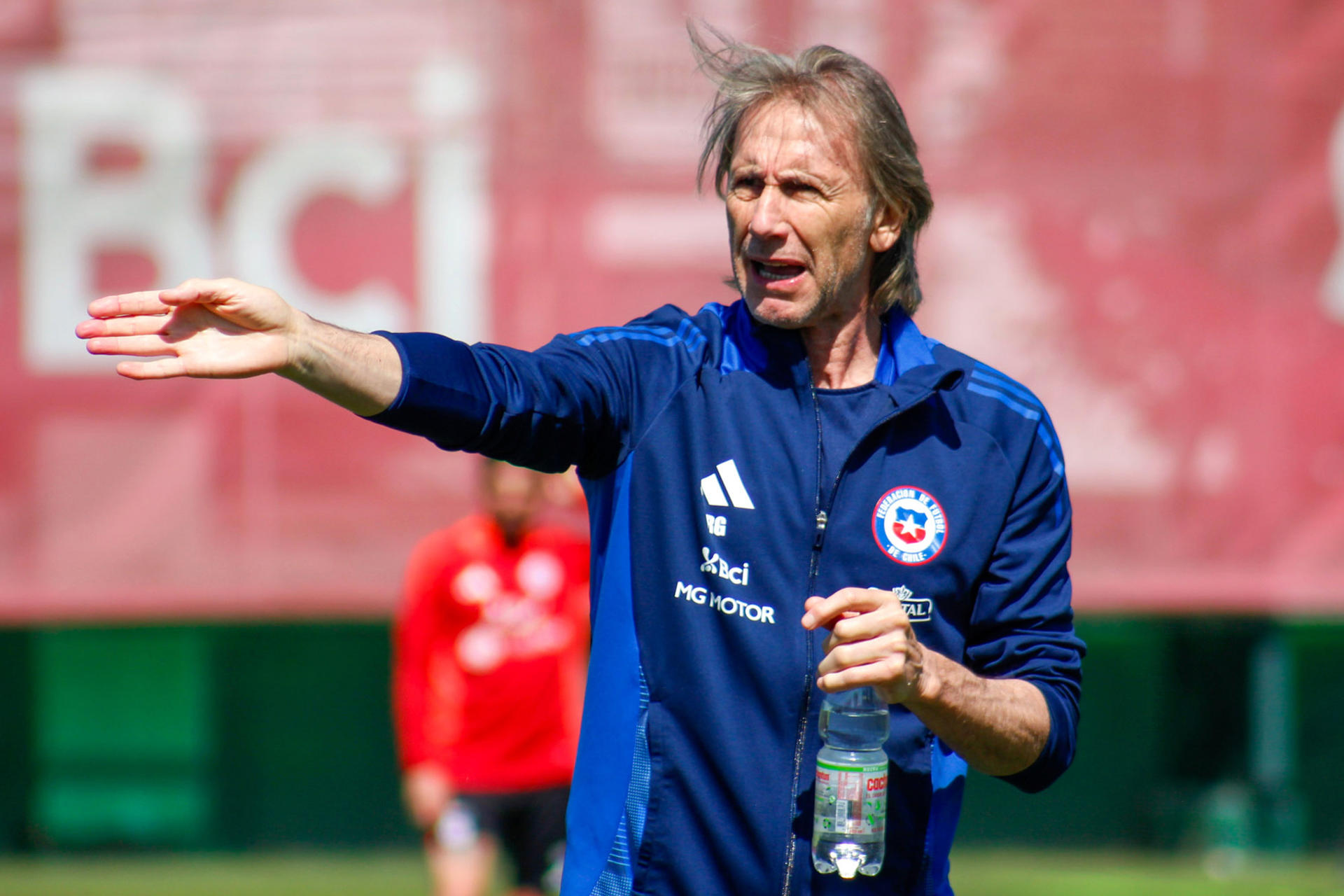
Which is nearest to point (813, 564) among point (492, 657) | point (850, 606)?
point (850, 606)

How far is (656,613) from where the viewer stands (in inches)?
77.6

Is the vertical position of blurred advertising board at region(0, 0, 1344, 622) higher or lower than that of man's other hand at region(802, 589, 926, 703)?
higher

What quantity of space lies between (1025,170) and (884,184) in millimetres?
3446

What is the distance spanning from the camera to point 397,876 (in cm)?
623

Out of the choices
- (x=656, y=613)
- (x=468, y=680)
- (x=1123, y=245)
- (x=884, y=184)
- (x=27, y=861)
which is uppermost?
(x=1123, y=245)

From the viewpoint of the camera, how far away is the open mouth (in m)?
2.08

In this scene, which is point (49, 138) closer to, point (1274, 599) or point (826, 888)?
point (826, 888)

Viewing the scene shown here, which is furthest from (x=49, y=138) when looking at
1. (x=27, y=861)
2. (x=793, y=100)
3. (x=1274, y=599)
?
(x=1274, y=599)

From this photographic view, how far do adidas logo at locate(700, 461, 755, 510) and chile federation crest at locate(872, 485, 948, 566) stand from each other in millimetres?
193

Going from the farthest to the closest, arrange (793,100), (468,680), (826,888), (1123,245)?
(1123,245), (468,680), (793,100), (826,888)

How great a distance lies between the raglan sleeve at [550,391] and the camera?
71.7 inches

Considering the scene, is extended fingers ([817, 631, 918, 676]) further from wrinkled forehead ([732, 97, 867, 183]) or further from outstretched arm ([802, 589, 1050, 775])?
wrinkled forehead ([732, 97, 867, 183])

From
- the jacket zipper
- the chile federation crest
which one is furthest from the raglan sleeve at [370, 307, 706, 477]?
the chile federation crest

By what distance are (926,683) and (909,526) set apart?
26 cm
